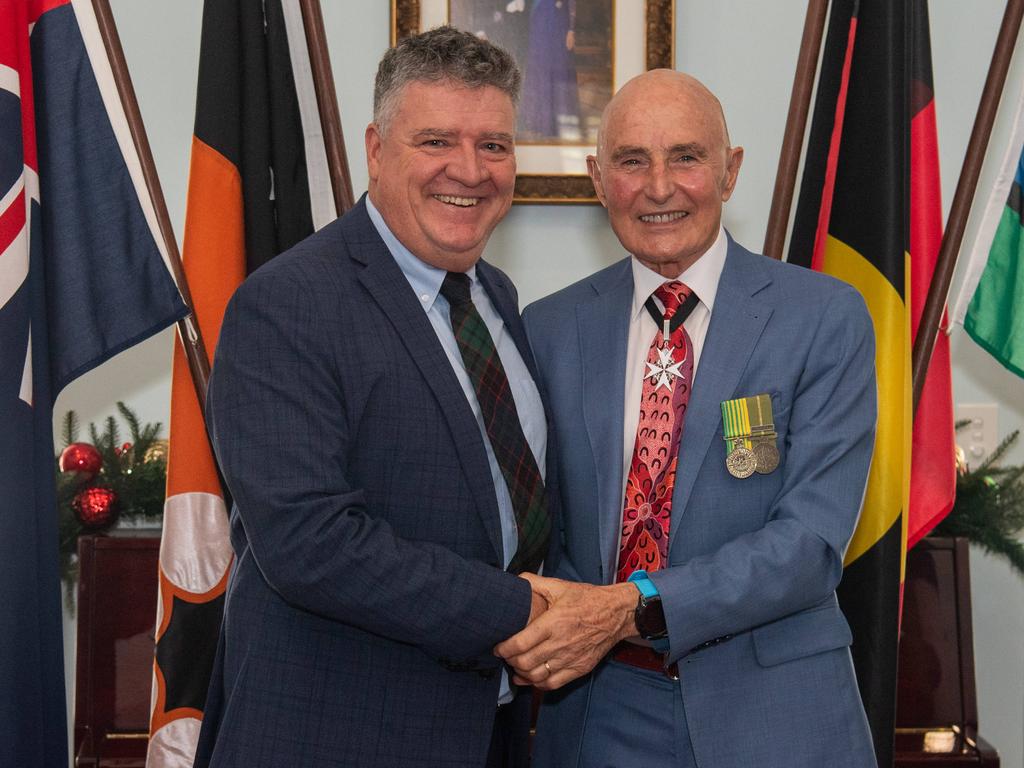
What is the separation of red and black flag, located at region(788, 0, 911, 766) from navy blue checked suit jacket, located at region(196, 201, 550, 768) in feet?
3.73

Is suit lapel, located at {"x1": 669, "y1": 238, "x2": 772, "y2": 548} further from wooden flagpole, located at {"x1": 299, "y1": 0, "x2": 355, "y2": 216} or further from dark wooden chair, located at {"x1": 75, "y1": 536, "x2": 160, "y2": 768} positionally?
dark wooden chair, located at {"x1": 75, "y1": 536, "x2": 160, "y2": 768}

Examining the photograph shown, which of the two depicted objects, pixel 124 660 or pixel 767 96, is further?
pixel 767 96

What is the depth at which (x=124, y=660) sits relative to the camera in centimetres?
263

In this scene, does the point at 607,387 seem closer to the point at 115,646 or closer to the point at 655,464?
the point at 655,464

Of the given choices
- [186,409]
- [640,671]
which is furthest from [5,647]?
[640,671]

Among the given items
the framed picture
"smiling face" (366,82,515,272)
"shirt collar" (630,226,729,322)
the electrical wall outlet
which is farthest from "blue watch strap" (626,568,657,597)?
the electrical wall outlet

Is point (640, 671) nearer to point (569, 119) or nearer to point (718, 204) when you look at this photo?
point (718, 204)

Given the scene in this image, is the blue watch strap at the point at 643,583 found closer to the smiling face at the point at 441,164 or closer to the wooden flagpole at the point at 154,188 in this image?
the smiling face at the point at 441,164

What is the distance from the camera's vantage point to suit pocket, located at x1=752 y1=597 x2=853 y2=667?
176 centimetres

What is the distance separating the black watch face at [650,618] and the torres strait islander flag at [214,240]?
1.20m

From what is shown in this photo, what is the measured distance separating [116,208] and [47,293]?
0.77 feet

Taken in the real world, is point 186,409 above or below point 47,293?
below

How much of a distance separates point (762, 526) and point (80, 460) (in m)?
1.72

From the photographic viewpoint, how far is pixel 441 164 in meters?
1.78
